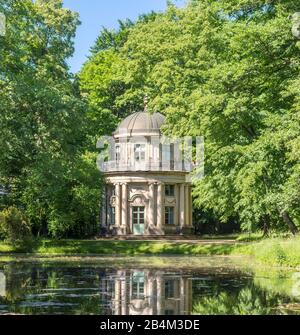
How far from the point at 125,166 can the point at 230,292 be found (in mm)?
37648

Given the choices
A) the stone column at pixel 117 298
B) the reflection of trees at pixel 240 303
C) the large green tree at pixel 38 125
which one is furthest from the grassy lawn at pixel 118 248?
the reflection of trees at pixel 240 303

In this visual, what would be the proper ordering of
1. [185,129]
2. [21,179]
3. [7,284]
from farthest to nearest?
[21,179] → [185,129] → [7,284]

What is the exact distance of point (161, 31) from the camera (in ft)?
134

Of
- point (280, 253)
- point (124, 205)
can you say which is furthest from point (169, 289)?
point (124, 205)

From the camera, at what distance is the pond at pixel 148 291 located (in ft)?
41.8

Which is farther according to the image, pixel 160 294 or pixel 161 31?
pixel 161 31

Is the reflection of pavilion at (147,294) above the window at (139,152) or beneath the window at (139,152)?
beneath

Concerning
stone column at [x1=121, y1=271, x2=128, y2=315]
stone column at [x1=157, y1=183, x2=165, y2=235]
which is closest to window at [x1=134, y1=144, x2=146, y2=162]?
stone column at [x1=157, y1=183, x2=165, y2=235]

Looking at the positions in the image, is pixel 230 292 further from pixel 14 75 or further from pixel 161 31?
pixel 161 31

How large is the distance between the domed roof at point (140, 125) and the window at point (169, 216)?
6403 millimetres

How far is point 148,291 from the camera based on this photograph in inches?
642

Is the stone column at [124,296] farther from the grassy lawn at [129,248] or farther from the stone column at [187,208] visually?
the stone column at [187,208]

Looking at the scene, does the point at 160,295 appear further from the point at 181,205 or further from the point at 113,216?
the point at 113,216
